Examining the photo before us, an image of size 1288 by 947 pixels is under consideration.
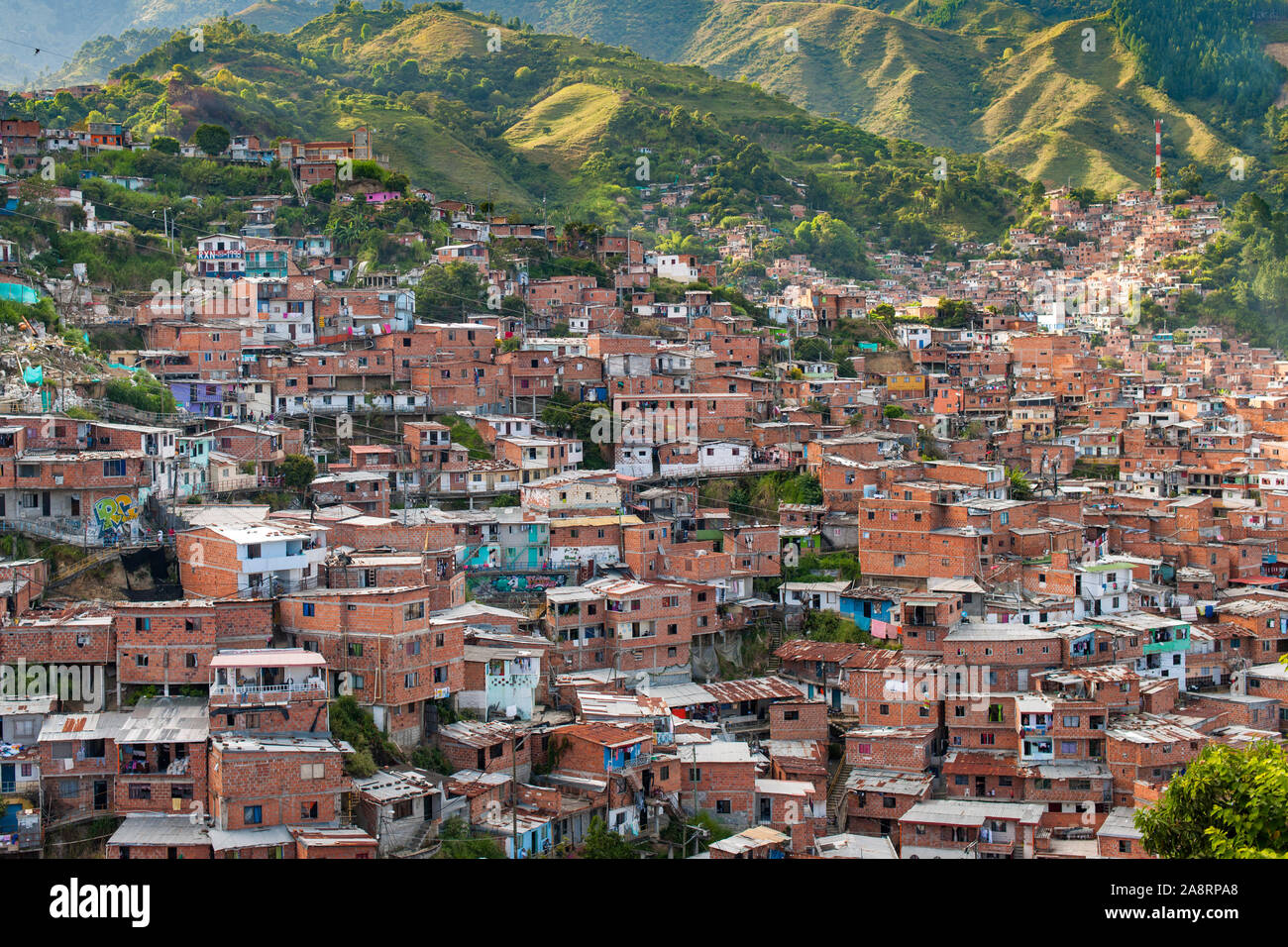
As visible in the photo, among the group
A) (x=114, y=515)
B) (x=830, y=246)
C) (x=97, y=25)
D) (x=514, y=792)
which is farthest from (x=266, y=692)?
(x=97, y=25)

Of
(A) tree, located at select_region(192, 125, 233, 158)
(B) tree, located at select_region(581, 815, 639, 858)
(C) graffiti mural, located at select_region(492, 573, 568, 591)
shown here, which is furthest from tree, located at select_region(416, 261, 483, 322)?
(B) tree, located at select_region(581, 815, 639, 858)

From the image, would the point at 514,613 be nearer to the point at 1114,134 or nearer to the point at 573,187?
the point at 573,187

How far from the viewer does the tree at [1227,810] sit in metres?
8.25

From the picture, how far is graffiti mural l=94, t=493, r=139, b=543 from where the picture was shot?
19.1 meters

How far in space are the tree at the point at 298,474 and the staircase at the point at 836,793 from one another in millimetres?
9298

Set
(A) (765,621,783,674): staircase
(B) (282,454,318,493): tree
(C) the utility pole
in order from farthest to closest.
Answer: (B) (282,454,318,493): tree, (A) (765,621,783,674): staircase, (C) the utility pole

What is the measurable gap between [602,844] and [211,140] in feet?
96.9

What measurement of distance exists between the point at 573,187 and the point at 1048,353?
24.1 metres

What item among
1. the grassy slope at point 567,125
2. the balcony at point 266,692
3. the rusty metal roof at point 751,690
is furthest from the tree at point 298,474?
the grassy slope at point 567,125

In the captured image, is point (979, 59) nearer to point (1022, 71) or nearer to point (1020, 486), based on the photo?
point (1022, 71)

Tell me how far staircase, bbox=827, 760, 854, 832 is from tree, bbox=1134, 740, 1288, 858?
8.05 metres

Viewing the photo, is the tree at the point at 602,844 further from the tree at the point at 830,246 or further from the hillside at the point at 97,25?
the hillside at the point at 97,25

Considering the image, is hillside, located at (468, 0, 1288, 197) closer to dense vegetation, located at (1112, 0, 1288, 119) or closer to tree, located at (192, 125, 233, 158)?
dense vegetation, located at (1112, 0, 1288, 119)

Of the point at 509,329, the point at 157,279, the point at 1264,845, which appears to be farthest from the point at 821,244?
the point at 1264,845
